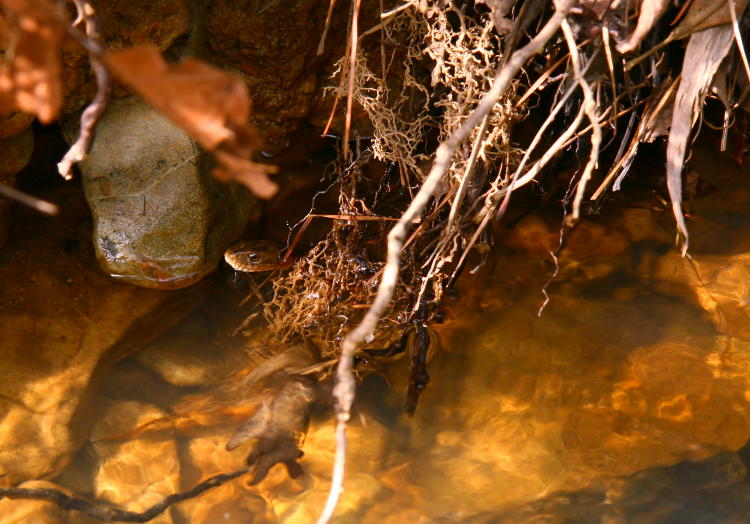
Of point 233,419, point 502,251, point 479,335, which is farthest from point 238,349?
point 502,251

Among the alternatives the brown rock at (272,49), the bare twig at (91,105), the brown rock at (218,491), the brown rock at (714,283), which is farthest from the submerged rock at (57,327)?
the brown rock at (714,283)

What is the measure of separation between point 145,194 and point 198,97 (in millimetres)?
1909

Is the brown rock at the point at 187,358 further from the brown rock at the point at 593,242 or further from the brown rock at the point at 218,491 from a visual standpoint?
the brown rock at the point at 593,242

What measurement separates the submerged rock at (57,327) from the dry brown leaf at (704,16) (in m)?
2.33

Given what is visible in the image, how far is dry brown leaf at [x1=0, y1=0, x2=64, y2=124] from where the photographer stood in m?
1.03

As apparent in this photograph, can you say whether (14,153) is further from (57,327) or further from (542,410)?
(542,410)

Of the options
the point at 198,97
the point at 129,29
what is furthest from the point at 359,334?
the point at 129,29

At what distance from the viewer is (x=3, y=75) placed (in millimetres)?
1130

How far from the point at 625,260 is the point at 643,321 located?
330 millimetres

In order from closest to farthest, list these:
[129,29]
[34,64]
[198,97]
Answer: [198,97], [34,64], [129,29]

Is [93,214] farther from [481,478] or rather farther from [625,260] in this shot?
[625,260]

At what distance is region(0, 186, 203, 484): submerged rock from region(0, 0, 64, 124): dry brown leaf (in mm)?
1940

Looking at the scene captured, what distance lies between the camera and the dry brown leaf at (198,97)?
3.12ft

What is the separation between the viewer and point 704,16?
2088mm
